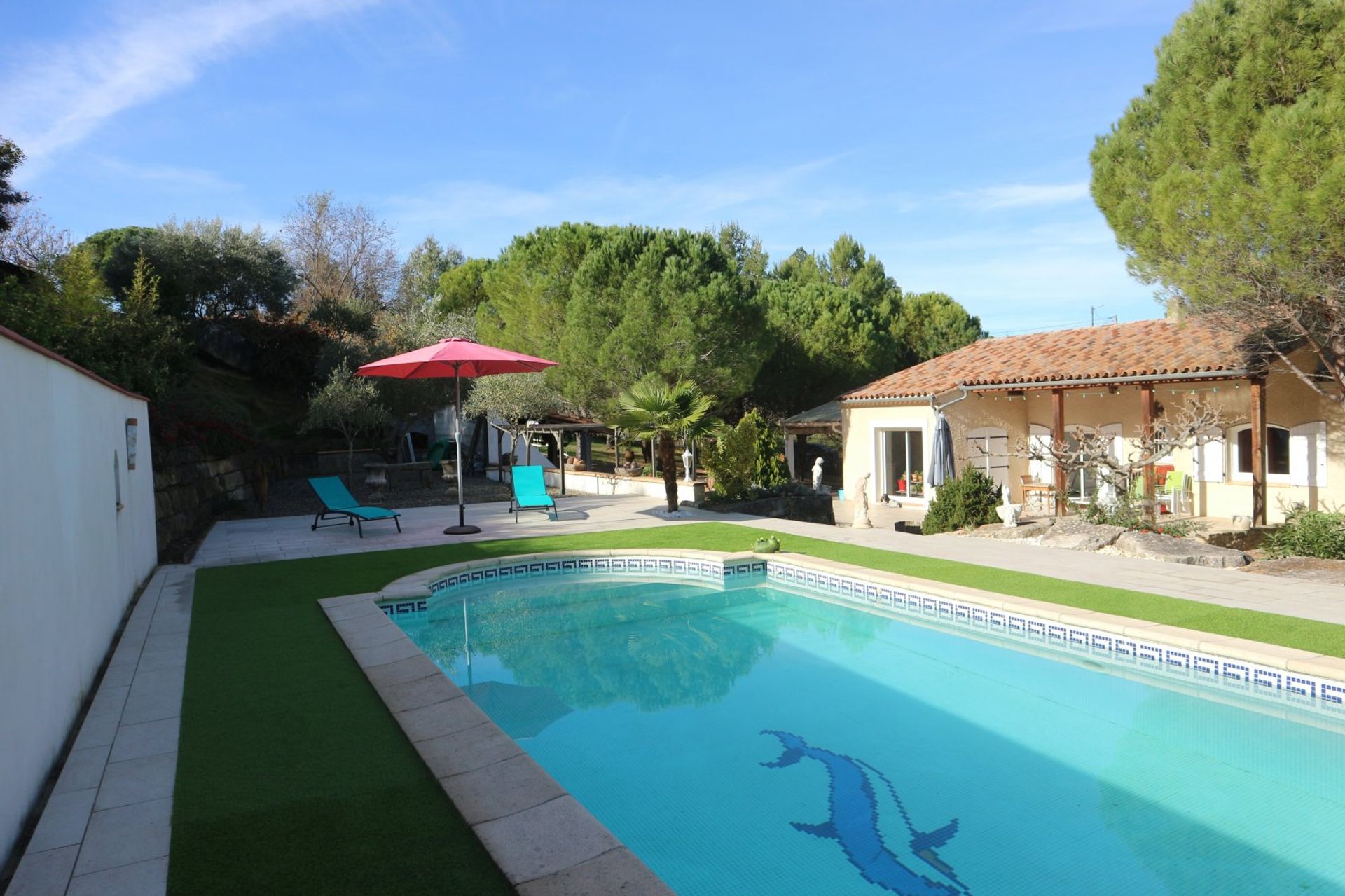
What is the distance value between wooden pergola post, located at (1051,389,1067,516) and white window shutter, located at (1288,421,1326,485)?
4.00m

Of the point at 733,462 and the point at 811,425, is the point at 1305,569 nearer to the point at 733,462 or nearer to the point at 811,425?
the point at 733,462

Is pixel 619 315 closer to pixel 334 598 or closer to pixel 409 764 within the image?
→ pixel 334 598

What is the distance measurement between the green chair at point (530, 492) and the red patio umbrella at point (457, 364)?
1260mm

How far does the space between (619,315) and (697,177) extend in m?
8.12

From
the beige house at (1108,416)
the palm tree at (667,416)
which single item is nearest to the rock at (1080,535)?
the beige house at (1108,416)

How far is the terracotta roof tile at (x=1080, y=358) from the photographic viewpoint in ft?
52.3

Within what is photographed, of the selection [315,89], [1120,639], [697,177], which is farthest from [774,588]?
[697,177]

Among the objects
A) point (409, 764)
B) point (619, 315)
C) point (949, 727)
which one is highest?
point (619, 315)

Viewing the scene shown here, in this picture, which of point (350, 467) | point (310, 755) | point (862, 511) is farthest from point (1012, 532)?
→ point (350, 467)

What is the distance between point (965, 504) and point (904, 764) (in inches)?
405

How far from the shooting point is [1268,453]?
53.3 feet

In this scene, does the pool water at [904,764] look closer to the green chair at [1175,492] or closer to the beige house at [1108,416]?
the beige house at [1108,416]

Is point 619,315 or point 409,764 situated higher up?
point 619,315

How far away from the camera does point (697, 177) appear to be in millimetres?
28328
